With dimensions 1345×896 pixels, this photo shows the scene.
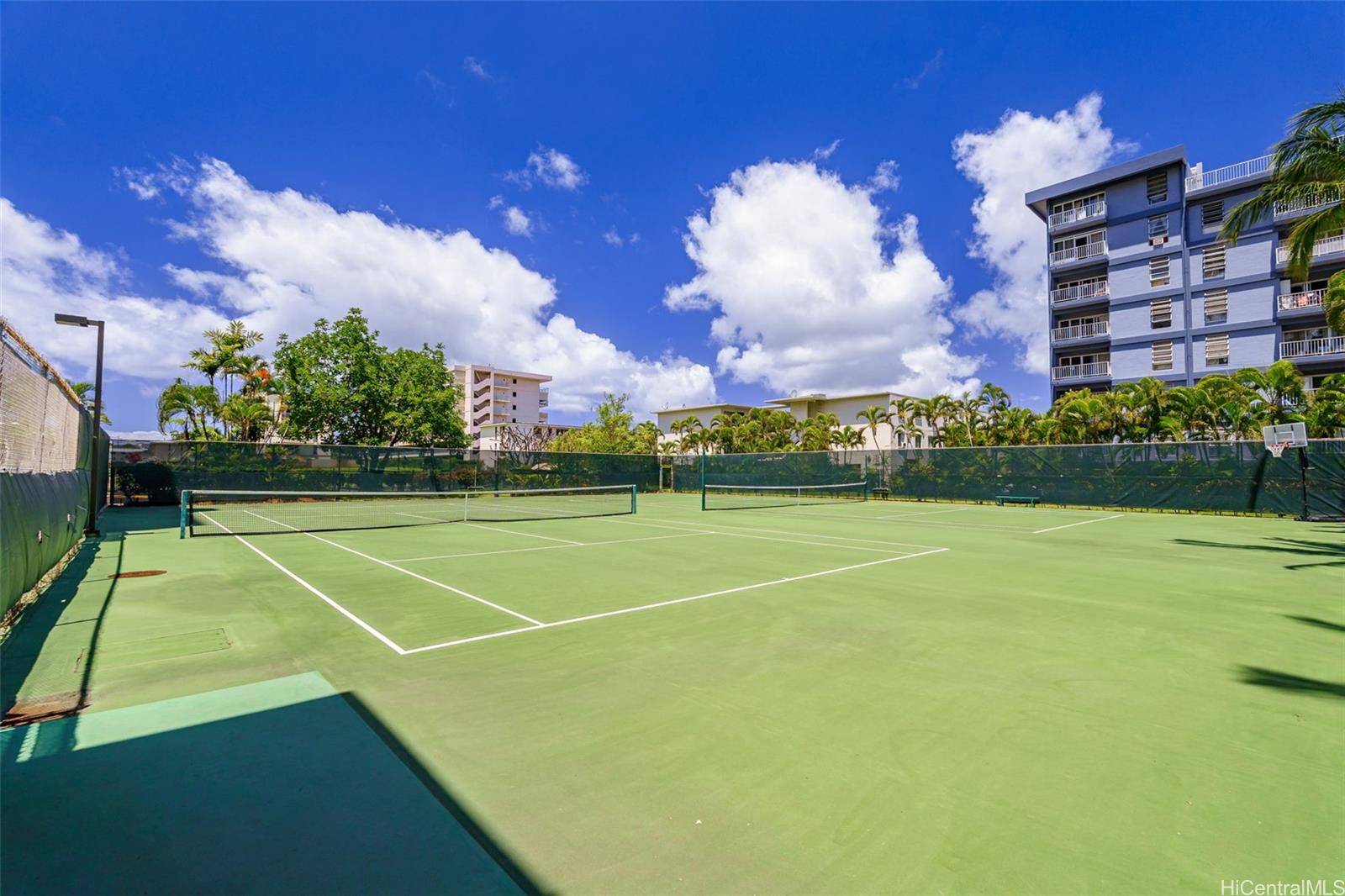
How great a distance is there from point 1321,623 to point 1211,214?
134 feet

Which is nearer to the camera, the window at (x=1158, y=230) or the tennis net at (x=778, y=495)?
the tennis net at (x=778, y=495)

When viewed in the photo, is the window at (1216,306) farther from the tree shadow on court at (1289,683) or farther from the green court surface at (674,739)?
the tree shadow on court at (1289,683)

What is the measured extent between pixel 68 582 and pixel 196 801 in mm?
8101

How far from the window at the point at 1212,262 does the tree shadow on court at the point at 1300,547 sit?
1138 inches

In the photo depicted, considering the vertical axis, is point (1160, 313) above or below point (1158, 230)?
below

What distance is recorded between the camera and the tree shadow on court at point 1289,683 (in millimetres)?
4449

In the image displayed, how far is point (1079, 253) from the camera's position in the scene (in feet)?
131

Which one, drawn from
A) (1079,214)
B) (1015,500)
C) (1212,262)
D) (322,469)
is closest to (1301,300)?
(1212,262)

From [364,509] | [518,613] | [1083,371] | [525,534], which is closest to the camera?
[518,613]

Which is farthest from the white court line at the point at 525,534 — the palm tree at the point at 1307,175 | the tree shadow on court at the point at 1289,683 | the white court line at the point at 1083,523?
the palm tree at the point at 1307,175

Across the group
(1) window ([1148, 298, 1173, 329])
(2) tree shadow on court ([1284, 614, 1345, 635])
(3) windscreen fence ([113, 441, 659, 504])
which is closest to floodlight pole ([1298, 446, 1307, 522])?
(2) tree shadow on court ([1284, 614, 1345, 635])

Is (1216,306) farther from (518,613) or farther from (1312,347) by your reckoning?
(518,613)

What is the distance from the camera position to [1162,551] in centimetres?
1207

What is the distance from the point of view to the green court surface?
2512mm
